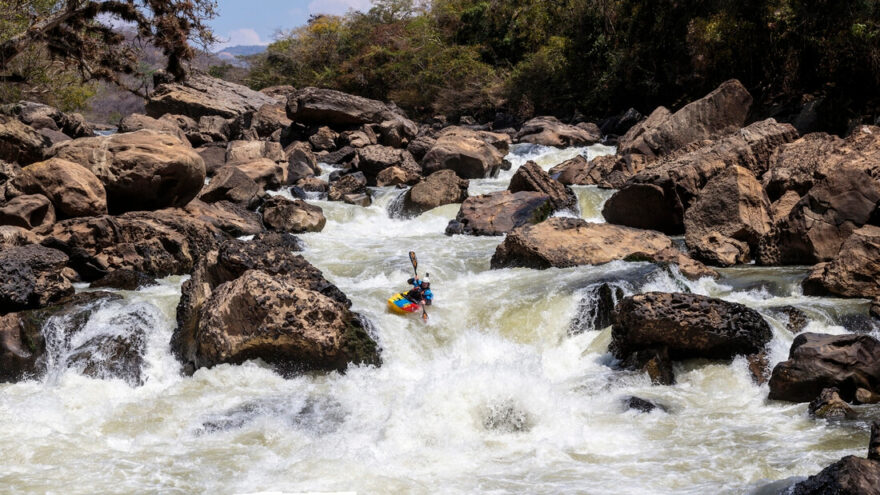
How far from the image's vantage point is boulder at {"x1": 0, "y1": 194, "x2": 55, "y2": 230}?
1043 cm

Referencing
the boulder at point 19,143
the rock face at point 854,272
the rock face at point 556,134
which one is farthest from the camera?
the rock face at point 556,134

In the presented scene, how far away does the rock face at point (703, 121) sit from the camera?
54.2 ft

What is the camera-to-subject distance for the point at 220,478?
5422 millimetres

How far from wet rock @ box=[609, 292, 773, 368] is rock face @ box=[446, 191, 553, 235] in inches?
238

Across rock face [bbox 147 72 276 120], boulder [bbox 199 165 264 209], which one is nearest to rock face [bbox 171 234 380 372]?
boulder [bbox 199 165 264 209]

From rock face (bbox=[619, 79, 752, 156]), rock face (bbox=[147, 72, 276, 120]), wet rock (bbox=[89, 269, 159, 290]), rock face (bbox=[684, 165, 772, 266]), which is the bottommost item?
wet rock (bbox=[89, 269, 159, 290])

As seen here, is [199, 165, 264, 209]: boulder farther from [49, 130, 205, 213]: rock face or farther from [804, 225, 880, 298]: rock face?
[804, 225, 880, 298]: rock face

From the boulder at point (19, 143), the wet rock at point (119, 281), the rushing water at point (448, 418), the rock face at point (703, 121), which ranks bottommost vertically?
the rushing water at point (448, 418)

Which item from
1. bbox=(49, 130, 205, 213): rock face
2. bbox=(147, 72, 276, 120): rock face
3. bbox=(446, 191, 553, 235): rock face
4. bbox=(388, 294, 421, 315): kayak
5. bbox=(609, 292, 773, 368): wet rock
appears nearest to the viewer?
bbox=(609, 292, 773, 368): wet rock

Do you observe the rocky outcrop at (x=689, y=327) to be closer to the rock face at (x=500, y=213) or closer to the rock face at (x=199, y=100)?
the rock face at (x=500, y=213)

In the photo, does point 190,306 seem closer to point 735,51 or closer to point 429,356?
point 429,356

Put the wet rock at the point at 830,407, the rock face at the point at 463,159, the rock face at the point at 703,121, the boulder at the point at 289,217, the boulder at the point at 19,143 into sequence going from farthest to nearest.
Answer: the rock face at the point at 463,159 < the rock face at the point at 703,121 < the boulder at the point at 289,217 < the boulder at the point at 19,143 < the wet rock at the point at 830,407

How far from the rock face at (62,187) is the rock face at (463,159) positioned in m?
8.67

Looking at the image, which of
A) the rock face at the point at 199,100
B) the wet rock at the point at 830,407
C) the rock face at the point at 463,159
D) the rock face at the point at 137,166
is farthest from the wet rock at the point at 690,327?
the rock face at the point at 199,100
